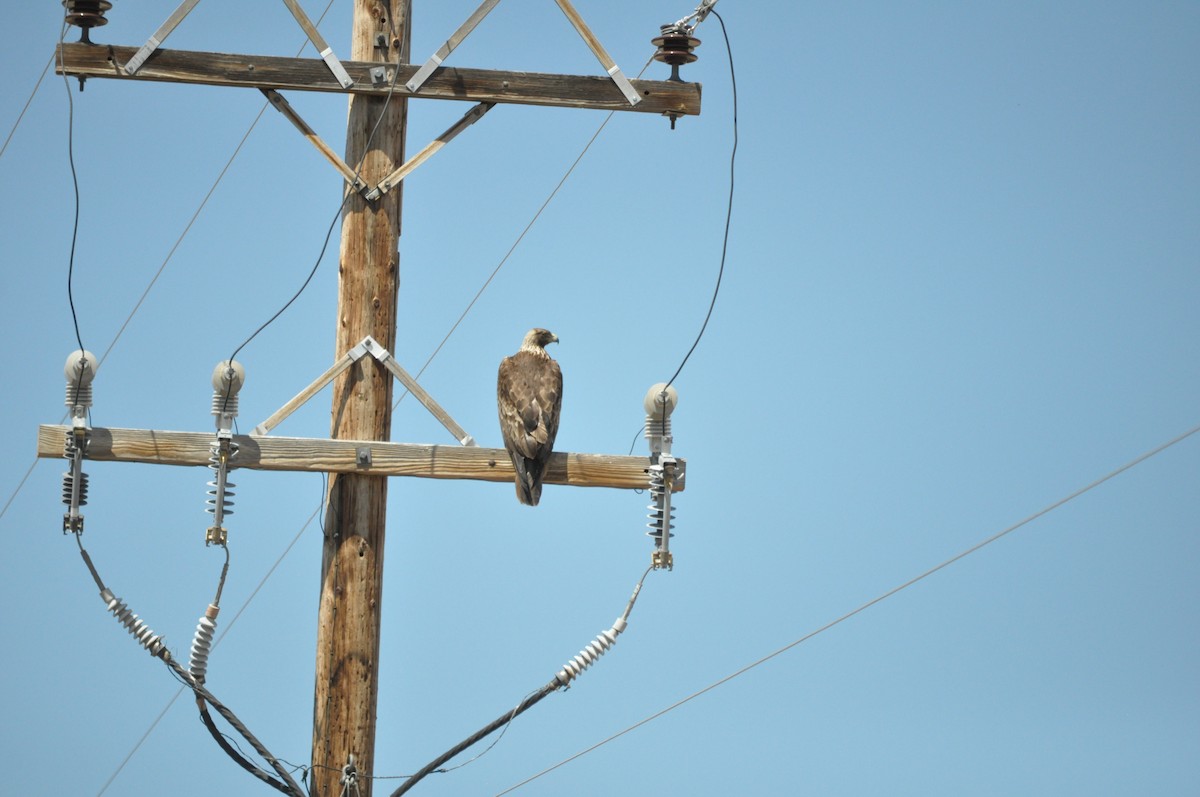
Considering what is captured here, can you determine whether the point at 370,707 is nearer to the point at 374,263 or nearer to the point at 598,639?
the point at 598,639

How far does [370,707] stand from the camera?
33.6 feet

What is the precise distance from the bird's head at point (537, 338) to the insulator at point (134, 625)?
3239 millimetres

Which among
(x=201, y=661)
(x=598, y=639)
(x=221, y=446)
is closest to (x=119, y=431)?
(x=221, y=446)

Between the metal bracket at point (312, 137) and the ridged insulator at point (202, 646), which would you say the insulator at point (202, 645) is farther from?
the metal bracket at point (312, 137)

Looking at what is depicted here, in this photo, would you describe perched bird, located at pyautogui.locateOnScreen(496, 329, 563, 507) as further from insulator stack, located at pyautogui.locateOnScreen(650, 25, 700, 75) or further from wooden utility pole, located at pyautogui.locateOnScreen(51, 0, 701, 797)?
insulator stack, located at pyautogui.locateOnScreen(650, 25, 700, 75)

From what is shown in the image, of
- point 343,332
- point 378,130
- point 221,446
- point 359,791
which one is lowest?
point 359,791

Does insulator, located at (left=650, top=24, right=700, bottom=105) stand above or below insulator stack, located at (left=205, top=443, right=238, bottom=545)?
above

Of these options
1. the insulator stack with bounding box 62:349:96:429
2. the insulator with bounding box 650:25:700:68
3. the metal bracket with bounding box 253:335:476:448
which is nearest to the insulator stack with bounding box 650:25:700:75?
the insulator with bounding box 650:25:700:68

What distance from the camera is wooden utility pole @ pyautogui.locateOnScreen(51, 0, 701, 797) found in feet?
33.2

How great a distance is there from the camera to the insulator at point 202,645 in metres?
10.1

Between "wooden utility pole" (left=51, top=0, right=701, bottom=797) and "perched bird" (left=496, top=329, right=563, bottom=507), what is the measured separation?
4.1 inches

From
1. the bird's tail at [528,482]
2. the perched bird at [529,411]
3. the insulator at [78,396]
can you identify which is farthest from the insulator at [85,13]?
the bird's tail at [528,482]

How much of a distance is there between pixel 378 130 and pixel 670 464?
8.01 feet

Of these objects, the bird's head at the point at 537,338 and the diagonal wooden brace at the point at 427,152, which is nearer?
the diagonal wooden brace at the point at 427,152
